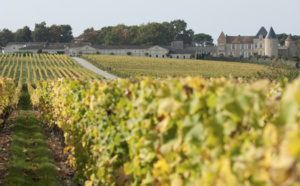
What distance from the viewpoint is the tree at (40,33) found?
5689 inches

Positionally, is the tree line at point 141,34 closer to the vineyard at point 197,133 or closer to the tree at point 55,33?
the tree at point 55,33

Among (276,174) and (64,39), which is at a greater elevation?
(64,39)

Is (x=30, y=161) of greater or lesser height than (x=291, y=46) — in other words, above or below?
below

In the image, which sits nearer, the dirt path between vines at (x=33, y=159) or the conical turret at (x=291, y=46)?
the dirt path between vines at (x=33, y=159)

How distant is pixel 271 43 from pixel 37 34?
78.5 metres

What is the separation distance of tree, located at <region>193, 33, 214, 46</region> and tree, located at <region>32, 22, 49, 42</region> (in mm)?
65161

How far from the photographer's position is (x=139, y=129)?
14.1 feet

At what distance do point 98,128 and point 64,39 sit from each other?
151286 millimetres

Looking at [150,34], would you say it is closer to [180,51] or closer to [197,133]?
[180,51]

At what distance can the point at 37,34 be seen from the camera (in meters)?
144

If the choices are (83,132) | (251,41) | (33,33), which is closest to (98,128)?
(83,132)

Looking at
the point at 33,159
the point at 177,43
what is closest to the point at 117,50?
the point at 177,43

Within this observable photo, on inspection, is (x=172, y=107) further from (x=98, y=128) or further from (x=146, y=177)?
(x=98, y=128)

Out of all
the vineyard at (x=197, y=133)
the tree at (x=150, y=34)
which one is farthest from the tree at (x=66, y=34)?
the vineyard at (x=197, y=133)
